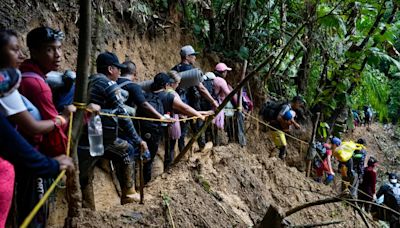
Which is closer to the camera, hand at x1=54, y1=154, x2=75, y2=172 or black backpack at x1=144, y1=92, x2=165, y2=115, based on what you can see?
hand at x1=54, y1=154, x2=75, y2=172

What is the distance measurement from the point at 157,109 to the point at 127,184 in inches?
45.0

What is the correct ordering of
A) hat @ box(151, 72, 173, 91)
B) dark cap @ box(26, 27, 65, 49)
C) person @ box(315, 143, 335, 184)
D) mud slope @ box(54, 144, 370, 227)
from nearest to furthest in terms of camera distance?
dark cap @ box(26, 27, 65, 49), mud slope @ box(54, 144, 370, 227), hat @ box(151, 72, 173, 91), person @ box(315, 143, 335, 184)

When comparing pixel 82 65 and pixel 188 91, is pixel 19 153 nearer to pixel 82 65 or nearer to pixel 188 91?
pixel 82 65

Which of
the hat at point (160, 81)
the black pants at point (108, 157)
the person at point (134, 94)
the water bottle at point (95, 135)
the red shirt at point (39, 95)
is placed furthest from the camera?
the hat at point (160, 81)

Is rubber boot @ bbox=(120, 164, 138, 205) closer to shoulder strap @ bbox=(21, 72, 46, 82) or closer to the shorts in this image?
shoulder strap @ bbox=(21, 72, 46, 82)

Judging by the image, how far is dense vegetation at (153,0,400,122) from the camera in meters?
10.0

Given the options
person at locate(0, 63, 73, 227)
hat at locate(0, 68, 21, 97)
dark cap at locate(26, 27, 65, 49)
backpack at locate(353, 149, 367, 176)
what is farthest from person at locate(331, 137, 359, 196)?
hat at locate(0, 68, 21, 97)

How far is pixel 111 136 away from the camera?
4.64m

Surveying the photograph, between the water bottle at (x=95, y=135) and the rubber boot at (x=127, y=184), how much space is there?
2.23 ft

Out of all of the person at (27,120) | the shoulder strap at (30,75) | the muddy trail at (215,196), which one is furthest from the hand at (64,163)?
the muddy trail at (215,196)

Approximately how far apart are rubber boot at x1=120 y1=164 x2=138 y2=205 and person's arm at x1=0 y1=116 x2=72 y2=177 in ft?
7.93

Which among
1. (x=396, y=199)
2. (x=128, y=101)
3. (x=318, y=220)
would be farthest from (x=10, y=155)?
(x=396, y=199)

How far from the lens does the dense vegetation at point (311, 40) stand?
32.9 feet

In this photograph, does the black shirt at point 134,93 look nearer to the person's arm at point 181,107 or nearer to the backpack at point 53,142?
the person's arm at point 181,107
